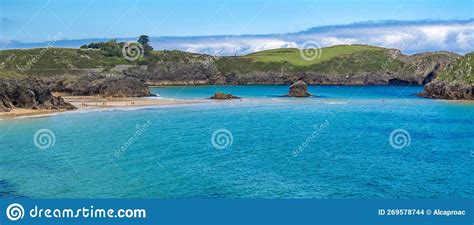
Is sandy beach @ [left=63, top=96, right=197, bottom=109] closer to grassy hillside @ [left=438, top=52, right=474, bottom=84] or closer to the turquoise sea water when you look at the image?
the turquoise sea water

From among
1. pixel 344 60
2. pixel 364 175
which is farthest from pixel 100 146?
pixel 344 60
